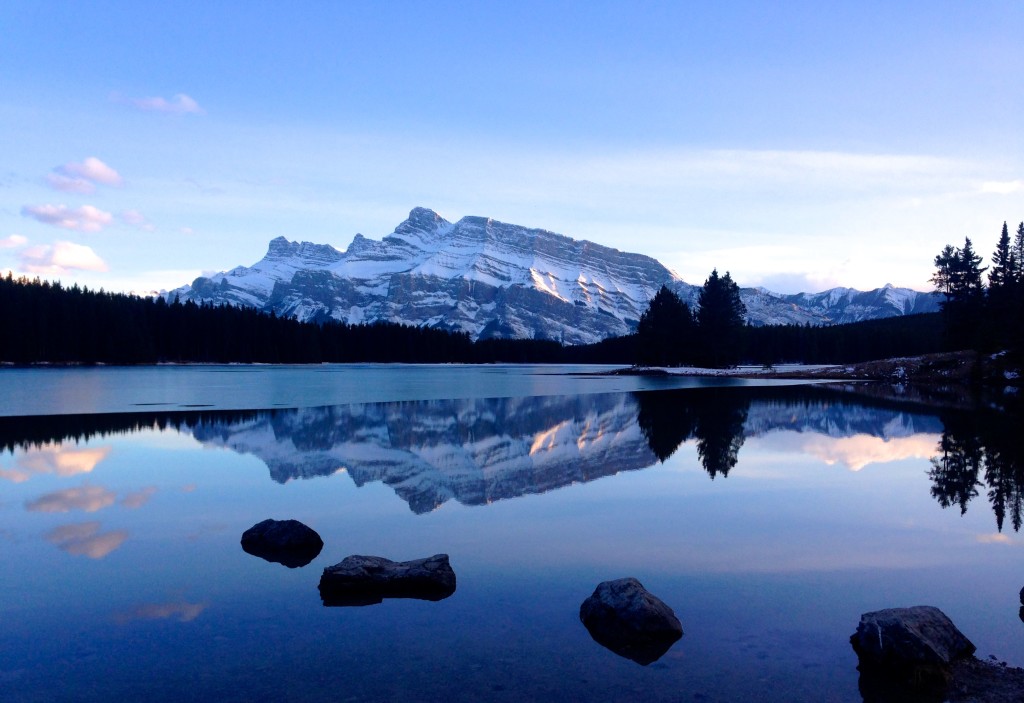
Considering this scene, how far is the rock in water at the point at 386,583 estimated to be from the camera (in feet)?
40.4

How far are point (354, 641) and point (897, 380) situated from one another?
97245 millimetres

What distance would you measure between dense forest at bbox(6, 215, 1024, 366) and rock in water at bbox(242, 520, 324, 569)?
260ft

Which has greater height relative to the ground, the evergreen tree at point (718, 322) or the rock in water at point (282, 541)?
the evergreen tree at point (718, 322)

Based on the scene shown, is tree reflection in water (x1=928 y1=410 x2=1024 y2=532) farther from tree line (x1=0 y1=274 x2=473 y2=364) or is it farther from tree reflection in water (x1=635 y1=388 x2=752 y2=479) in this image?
tree line (x1=0 y1=274 x2=473 y2=364)

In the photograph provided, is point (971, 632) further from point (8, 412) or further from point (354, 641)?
point (8, 412)

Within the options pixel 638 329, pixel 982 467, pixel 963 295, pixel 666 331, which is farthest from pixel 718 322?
pixel 982 467

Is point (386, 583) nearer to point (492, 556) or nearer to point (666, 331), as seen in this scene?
point (492, 556)

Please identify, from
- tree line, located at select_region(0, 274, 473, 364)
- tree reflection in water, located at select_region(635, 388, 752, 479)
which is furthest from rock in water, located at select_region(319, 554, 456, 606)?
tree line, located at select_region(0, 274, 473, 364)

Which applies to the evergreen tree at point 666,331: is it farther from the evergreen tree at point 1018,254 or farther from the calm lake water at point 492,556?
the calm lake water at point 492,556

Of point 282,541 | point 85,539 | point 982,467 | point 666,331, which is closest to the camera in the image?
point 282,541

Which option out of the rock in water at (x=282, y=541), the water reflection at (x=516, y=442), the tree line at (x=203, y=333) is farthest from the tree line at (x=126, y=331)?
the rock in water at (x=282, y=541)

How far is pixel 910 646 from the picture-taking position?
30.6 ft

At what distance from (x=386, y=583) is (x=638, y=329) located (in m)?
128

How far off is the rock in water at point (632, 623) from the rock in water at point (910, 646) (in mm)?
2450
